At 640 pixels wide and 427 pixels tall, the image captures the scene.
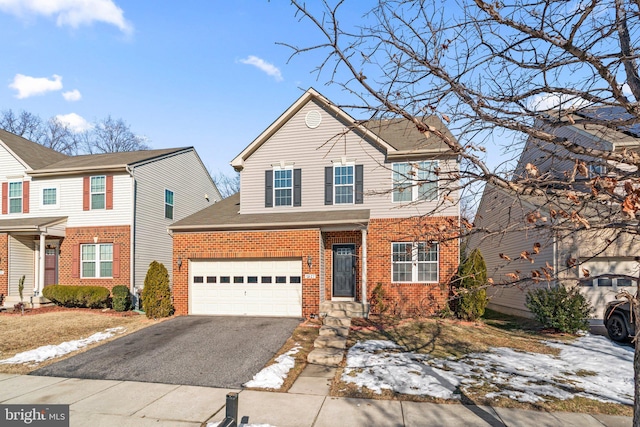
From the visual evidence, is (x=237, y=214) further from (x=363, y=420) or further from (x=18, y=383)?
(x=363, y=420)

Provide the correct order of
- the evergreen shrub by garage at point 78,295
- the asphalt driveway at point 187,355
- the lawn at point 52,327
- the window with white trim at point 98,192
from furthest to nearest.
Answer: the window with white trim at point 98,192 → the evergreen shrub by garage at point 78,295 → the lawn at point 52,327 → the asphalt driveway at point 187,355

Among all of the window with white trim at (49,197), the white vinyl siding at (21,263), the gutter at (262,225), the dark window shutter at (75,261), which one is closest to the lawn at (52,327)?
the dark window shutter at (75,261)

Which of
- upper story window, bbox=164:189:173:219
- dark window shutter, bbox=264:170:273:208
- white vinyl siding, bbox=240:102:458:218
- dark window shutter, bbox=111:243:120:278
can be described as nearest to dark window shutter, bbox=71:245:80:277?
dark window shutter, bbox=111:243:120:278

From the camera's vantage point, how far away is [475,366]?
8078 millimetres

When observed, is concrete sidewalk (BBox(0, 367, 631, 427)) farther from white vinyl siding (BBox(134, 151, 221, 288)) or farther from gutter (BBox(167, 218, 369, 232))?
white vinyl siding (BBox(134, 151, 221, 288))

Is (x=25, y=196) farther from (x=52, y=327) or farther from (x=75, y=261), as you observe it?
(x=52, y=327)

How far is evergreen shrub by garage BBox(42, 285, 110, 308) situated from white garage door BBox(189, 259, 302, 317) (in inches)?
167

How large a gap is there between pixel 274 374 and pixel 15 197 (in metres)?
17.2

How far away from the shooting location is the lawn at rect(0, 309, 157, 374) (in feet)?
32.3

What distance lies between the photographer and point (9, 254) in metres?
16.3

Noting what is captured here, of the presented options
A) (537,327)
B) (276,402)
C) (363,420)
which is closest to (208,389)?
(276,402)

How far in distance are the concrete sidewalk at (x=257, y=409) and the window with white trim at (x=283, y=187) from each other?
845cm

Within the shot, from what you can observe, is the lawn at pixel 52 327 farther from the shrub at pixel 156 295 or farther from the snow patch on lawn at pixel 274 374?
the snow patch on lawn at pixel 274 374

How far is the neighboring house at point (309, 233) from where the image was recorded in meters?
13.1
